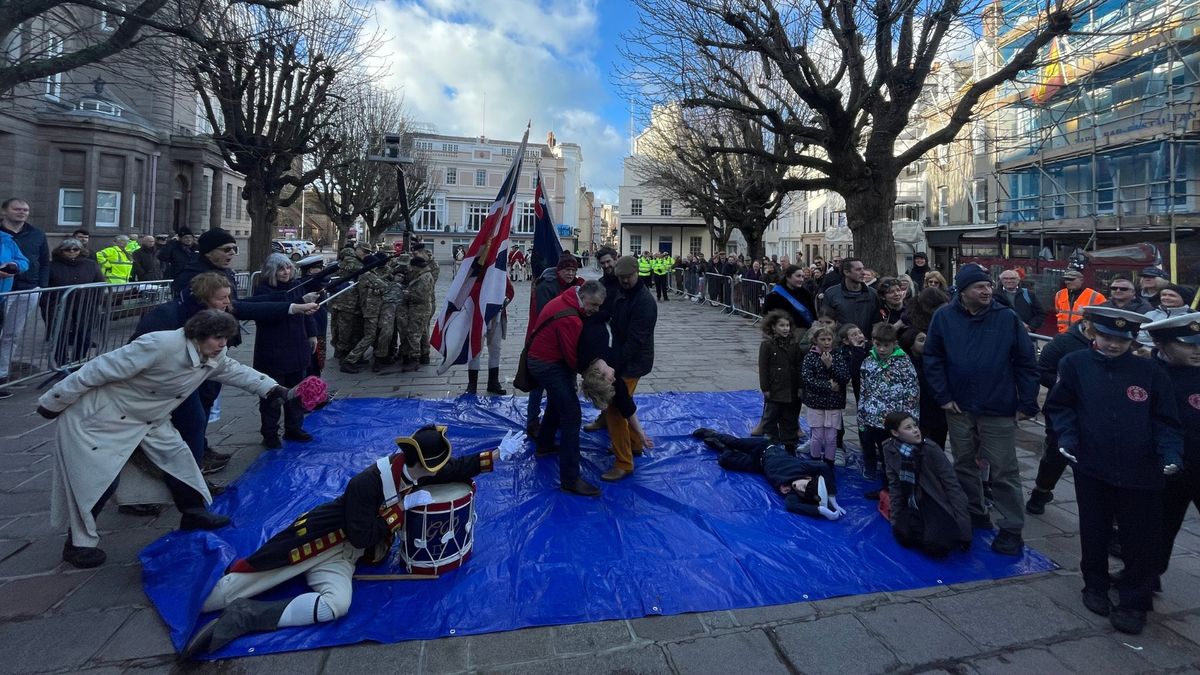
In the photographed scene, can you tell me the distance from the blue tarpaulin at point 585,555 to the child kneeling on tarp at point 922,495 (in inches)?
4.8

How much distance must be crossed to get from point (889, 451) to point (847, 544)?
0.71 meters

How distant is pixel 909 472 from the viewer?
13.2 feet

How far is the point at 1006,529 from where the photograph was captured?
3930 mm

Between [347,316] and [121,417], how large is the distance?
6.23 metres

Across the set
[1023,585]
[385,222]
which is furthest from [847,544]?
[385,222]

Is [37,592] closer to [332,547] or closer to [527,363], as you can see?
[332,547]

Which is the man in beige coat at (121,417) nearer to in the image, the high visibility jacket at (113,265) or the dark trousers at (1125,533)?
the dark trousers at (1125,533)

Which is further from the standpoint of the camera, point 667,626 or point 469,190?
point 469,190

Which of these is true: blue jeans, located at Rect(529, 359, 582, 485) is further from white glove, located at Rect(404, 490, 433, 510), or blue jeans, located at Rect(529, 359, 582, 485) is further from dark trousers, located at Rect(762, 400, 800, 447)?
dark trousers, located at Rect(762, 400, 800, 447)

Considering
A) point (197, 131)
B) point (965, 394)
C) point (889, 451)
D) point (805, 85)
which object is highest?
point (197, 131)

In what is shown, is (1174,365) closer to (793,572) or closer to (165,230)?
(793,572)

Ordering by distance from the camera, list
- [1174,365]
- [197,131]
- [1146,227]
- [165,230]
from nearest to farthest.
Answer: [1174,365] → [1146,227] → [165,230] → [197,131]

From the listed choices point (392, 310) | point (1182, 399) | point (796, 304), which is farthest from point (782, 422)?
point (392, 310)

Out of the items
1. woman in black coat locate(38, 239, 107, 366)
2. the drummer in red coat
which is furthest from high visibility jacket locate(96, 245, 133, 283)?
the drummer in red coat
